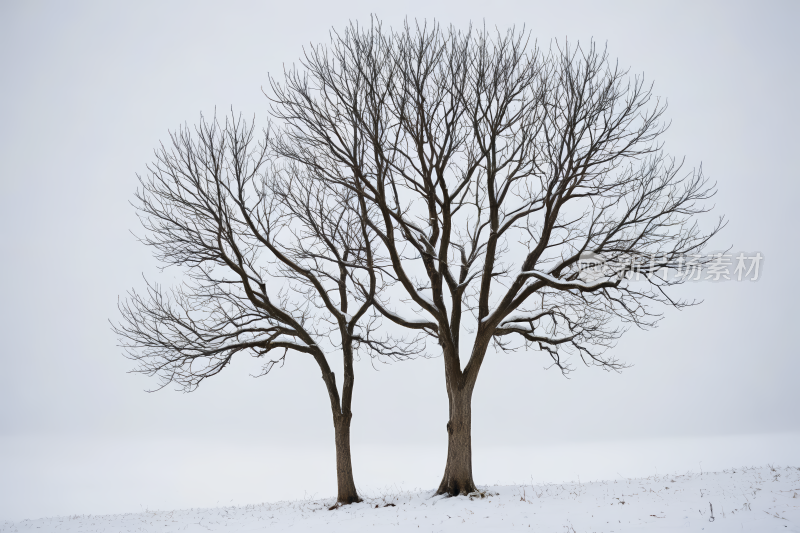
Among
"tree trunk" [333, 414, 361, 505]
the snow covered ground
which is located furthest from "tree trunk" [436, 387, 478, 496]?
"tree trunk" [333, 414, 361, 505]

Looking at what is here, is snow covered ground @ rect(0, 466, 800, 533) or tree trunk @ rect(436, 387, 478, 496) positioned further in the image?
tree trunk @ rect(436, 387, 478, 496)

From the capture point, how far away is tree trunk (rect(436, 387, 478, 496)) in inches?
511

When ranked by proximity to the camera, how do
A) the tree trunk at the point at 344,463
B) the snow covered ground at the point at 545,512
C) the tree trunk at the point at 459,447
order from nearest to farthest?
the snow covered ground at the point at 545,512 < the tree trunk at the point at 459,447 < the tree trunk at the point at 344,463

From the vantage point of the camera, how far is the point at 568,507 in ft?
33.8

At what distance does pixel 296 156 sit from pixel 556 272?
7136 millimetres

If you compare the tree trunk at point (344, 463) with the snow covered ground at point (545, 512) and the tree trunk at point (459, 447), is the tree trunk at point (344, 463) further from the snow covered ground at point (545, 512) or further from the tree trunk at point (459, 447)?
the tree trunk at point (459, 447)

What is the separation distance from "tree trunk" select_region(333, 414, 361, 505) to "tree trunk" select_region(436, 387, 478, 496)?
7.61 feet

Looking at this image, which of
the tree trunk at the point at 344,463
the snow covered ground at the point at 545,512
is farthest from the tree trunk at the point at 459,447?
the tree trunk at the point at 344,463

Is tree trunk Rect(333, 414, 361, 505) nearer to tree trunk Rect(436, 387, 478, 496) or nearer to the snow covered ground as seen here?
the snow covered ground

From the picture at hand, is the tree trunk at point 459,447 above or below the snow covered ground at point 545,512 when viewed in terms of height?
above

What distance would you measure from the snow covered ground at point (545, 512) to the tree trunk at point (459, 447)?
1.73ft

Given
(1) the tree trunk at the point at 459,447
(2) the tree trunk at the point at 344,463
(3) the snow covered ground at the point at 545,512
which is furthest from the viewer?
(2) the tree trunk at the point at 344,463

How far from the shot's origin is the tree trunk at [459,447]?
12984 millimetres

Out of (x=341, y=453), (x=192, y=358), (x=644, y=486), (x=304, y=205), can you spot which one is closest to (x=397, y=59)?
(x=304, y=205)
